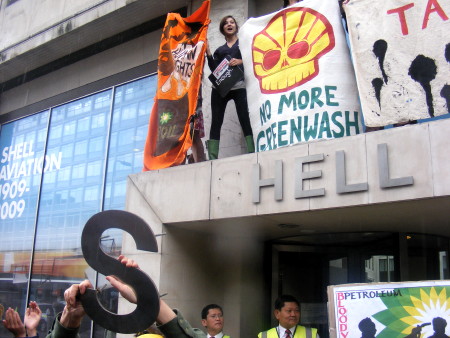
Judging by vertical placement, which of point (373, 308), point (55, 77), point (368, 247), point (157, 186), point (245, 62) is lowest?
point (373, 308)

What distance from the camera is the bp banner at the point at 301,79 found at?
5695mm

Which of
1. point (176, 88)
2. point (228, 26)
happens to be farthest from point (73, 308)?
point (228, 26)

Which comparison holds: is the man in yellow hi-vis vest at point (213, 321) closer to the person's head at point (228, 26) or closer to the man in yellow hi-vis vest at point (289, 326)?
the man in yellow hi-vis vest at point (289, 326)

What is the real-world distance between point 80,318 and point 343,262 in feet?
17.5

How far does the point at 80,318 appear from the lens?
92.8 inches

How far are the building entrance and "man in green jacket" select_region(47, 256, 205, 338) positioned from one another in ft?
15.2

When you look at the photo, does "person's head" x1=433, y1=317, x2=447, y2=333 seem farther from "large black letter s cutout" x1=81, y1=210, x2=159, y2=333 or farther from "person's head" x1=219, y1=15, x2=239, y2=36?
"person's head" x1=219, y1=15, x2=239, y2=36

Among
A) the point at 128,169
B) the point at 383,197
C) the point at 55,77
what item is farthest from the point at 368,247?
the point at 55,77

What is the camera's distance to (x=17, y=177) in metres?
11.4

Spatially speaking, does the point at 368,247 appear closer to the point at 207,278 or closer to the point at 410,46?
the point at 207,278

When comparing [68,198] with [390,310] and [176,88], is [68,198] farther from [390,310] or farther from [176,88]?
[390,310]

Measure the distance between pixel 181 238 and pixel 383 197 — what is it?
2.91 m

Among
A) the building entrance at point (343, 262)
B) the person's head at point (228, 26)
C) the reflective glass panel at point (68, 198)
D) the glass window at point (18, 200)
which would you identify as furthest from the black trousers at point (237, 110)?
the glass window at point (18, 200)

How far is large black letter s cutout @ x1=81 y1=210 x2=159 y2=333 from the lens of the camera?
2305mm
